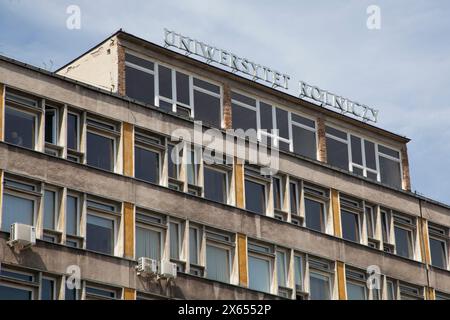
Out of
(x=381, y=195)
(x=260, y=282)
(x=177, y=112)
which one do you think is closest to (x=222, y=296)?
(x=260, y=282)

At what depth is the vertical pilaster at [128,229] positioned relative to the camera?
166ft

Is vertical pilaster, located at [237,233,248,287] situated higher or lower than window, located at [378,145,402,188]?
lower

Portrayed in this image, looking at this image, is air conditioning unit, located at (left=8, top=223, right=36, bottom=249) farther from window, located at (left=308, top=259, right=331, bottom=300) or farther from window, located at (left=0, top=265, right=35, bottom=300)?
window, located at (left=308, top=259, right=331, bottom=300)

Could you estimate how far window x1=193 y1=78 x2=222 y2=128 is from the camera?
56.6 meters

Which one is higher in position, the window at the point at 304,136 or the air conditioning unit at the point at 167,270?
the window at the point at 304,136

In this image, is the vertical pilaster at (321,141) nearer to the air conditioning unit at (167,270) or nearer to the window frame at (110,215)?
the air conditioning unit at (167,270)

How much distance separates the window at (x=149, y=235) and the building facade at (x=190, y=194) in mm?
56

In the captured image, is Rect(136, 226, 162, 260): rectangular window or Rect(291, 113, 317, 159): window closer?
Rect(136, 226, 162, 260): rectangular window

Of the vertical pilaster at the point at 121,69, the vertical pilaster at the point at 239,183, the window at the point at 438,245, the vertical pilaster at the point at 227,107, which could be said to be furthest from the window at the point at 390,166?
the vertical pilaster at the point at 121,69

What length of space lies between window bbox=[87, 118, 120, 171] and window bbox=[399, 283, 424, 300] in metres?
16.4

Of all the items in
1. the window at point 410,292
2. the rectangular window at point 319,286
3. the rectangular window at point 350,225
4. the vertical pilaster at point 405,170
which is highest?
the vertical pilaster at point 405,170

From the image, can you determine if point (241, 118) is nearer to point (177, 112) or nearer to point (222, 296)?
point (177, 112)

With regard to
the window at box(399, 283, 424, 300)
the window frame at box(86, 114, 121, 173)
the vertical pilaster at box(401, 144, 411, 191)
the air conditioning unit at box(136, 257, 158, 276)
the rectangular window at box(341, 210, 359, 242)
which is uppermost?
the vertical pilaster at box(401, 144, 411, 191)

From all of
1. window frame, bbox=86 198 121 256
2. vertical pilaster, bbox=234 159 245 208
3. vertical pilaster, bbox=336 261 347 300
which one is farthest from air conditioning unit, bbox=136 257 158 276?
vertical pilaster, bbox=336 261 347 300
